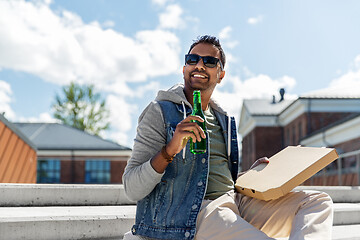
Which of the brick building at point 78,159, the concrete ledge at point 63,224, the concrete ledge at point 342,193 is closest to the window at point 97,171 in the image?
the brick building at point 78,159

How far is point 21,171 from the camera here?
11836 millimetres

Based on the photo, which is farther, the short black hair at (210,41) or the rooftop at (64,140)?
the rooftop at (64,140)

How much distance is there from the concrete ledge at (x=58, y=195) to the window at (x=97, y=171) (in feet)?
86.9

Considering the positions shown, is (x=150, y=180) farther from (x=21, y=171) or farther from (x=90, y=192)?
(x=21, y=171)

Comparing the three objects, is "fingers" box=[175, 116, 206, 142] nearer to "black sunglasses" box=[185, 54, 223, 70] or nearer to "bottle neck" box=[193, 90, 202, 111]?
"bottle neck" box=[193, 90, 202, 111]

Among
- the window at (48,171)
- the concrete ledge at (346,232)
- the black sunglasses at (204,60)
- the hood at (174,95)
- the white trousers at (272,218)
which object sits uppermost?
the black sunglasses at (204,60)

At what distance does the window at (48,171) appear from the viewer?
3042cm

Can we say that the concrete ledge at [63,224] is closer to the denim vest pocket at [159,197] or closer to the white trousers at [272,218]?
the white trousers at [272,218]

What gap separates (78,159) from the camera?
30.2 meters

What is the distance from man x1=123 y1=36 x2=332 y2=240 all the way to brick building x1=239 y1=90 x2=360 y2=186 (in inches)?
738

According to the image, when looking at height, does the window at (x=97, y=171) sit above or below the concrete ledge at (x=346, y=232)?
below

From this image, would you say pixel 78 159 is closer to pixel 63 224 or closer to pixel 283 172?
pixel 63 224

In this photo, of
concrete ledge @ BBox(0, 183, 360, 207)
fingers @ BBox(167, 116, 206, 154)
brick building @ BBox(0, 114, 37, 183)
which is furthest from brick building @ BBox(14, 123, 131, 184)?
fingers @ BBox(167, 116, 206, 154)

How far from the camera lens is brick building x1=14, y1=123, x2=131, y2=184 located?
3008 centimetres
